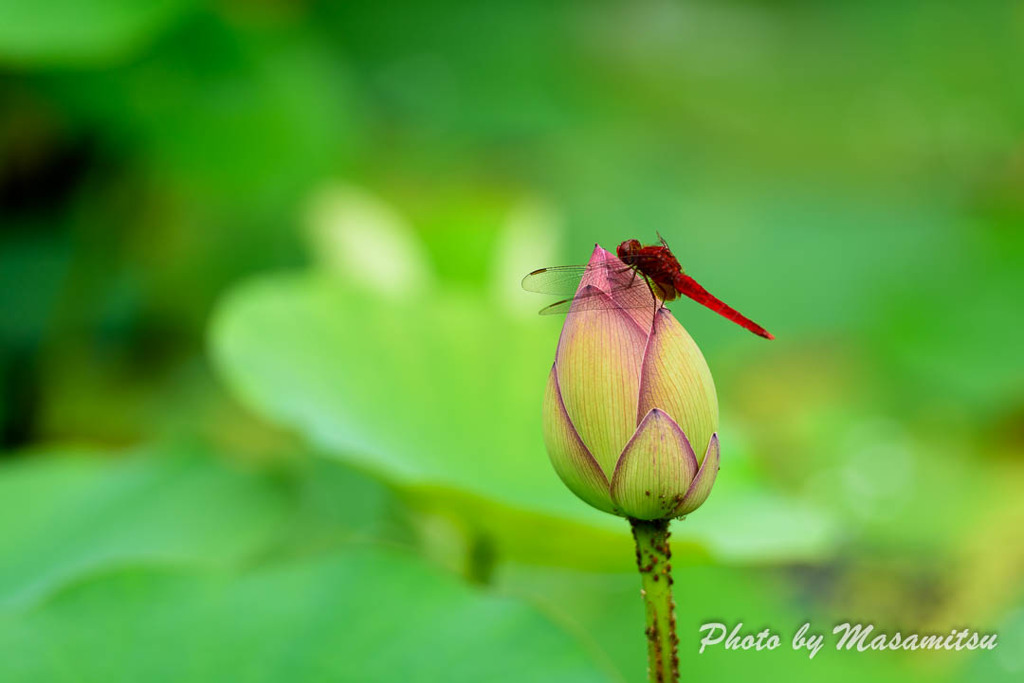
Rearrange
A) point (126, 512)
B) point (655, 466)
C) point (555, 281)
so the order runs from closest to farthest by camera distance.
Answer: point (655, 466)
point (555, 281)
point (126, 512)

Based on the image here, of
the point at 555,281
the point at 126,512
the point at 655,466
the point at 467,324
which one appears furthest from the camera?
the point at 467,324

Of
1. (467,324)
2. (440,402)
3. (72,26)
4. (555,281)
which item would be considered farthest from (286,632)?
(72,26)

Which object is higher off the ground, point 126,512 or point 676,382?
point 126,512

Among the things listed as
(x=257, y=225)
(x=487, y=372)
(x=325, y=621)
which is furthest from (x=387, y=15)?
(x=325, y=621)

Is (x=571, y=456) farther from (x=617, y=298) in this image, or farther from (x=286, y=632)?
(x=286, y=632)

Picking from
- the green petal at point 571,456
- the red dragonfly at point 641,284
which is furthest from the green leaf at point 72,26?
the green petal at point 571,456

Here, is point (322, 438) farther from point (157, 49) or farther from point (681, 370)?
point (157, 49)

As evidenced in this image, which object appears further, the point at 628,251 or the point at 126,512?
the point at 126,512

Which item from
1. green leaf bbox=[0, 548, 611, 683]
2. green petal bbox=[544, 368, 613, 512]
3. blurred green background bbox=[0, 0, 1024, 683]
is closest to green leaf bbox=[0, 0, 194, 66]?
blurred green background bbox=[0, 0, 1024, 683]

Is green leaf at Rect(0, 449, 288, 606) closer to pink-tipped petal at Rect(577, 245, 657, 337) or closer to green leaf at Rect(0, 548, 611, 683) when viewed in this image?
green leaf at Rect(0, 548, 611, 683)
